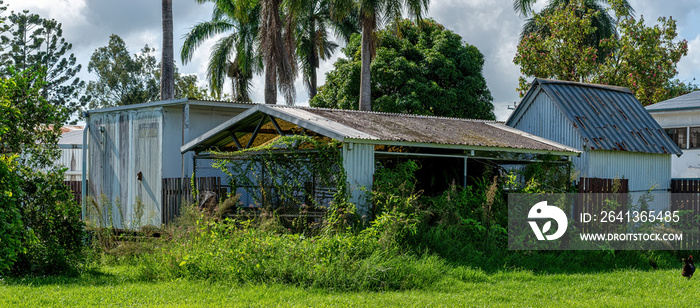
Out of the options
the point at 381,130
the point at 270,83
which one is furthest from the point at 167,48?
the point at 381,130

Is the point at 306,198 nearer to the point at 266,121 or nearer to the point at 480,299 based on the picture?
the point at 266,121

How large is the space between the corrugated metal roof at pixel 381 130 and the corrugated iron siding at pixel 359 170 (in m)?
0.24

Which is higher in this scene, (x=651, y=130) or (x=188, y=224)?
(x=651, y=130)

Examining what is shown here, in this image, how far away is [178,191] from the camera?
1491 cm

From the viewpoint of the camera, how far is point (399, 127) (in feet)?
47.1

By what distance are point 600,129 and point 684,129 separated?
7.45m

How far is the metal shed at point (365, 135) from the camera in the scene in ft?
39.9

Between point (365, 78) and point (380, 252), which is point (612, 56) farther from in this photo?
point (380, 252)

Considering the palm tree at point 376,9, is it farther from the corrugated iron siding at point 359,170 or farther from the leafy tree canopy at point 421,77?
the corrugated iron siding at point 359,170

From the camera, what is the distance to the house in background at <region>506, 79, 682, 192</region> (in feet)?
56.7

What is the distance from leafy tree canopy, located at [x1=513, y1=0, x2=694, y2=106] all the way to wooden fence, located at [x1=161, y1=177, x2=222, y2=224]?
21228 millimetres

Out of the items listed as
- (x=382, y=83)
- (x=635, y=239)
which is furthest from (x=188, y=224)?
(x=382, y=83)

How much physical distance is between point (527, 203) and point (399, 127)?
9.77 ft

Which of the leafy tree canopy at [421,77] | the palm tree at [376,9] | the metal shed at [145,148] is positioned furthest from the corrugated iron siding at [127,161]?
the leafy tree canopy at [421,77]
